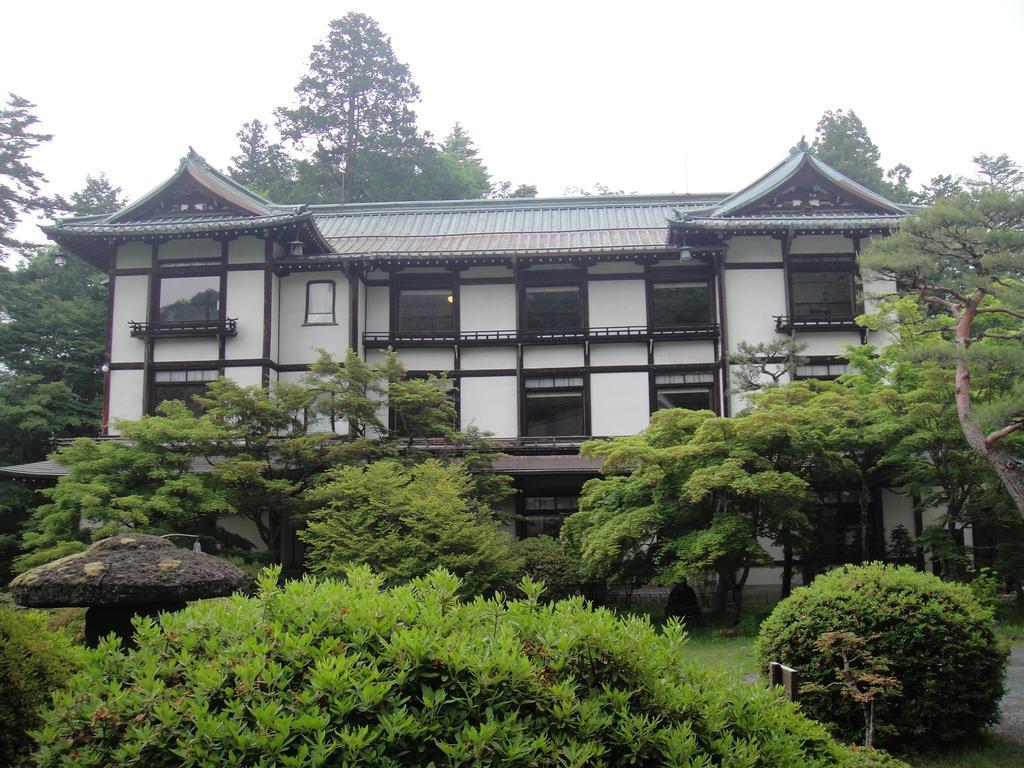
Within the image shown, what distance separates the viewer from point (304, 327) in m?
22.3

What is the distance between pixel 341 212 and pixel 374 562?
1797 centimetres

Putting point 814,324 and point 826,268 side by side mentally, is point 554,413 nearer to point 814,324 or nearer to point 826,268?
point 814,324

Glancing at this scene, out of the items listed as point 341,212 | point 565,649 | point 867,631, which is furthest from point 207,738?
point 341,212

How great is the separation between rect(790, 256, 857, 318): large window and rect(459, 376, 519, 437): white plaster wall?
7888 millimetres

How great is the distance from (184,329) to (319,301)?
11.7 feet

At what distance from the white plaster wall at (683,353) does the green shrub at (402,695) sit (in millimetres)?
18641

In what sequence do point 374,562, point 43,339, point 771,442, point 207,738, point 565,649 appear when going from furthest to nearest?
1. point 43,339
2. point 771,442
3. point 374,562
4. point 565,649
5. point 207,738

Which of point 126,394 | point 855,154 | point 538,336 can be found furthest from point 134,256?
point 855,154

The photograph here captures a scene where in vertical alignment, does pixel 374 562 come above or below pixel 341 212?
below

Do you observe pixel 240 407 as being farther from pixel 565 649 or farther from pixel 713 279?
pixel 565 649

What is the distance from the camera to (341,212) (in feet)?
94.5

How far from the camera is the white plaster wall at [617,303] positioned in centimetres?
2236

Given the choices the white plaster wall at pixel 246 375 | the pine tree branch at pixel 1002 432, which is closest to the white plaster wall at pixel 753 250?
the pine tree branch at pixel 1002 432

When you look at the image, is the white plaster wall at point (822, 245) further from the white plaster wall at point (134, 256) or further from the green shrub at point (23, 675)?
the green shrub at point (23, 675)
